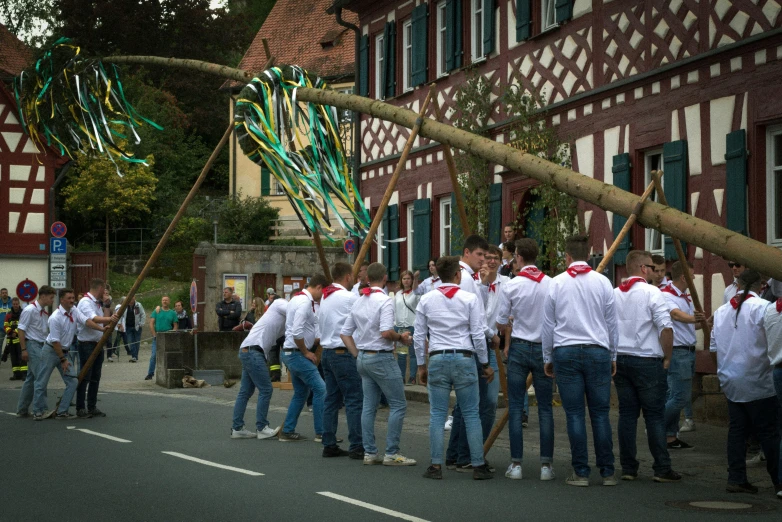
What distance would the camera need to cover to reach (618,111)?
64.6 ft

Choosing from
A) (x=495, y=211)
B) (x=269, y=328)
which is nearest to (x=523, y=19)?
(x=495, y=211)

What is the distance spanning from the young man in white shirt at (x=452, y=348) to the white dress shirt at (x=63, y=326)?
7854 millimetres

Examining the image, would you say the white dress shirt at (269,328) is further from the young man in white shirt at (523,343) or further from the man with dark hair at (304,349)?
the young man in white shirt at (523,343)

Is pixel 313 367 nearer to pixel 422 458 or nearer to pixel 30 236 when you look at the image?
pixel 422 458

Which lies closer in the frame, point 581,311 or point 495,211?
point 581,311

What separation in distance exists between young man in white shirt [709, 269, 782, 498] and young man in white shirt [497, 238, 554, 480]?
1.56m

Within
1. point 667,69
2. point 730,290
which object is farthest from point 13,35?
point 730,290

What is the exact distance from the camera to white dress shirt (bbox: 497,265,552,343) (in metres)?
11.3

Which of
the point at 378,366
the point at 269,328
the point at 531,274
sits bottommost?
the point at 378,366

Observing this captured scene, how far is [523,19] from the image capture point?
2236cm

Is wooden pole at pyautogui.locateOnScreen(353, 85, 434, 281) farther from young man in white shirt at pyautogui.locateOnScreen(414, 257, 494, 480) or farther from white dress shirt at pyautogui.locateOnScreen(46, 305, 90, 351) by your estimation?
white dress shirt at pyautogui.locateOnScreen(46, 305, 90, 351)

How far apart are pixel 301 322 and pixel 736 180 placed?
20.8 feet

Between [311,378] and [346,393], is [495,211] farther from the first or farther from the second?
[346,393]

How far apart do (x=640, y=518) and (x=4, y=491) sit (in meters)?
5.21
